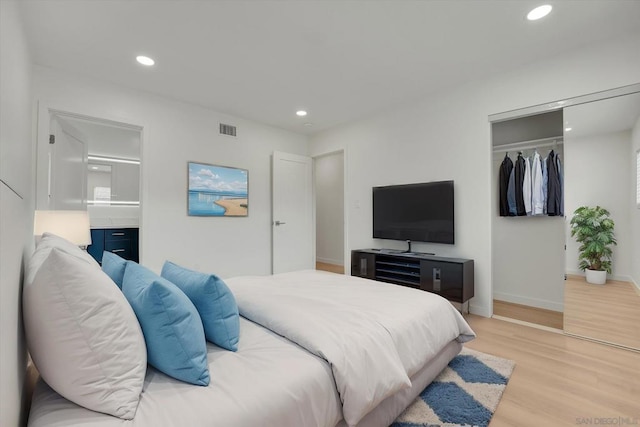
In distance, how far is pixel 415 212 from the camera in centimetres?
382

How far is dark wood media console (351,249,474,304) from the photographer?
3.15 metres

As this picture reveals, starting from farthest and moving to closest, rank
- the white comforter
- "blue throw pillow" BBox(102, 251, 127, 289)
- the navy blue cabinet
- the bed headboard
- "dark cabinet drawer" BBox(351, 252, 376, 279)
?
the navy blue cabinet
"dark cabinet drawer" BBox(351, 252, 376, 279)
"blue throw pillow" BBox(102, 251, 127, 289)
the white comforter
the bed headboard

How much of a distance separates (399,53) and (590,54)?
65.8 inches

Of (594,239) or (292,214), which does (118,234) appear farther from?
(594,239)

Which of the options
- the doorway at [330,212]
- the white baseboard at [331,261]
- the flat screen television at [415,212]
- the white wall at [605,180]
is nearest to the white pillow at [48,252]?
the flat screen television at [415,212]

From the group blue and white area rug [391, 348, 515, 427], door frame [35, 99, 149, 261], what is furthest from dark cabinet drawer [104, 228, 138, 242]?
blue and white area rug [391, 348, 515, 427]

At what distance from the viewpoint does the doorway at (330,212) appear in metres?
6.82

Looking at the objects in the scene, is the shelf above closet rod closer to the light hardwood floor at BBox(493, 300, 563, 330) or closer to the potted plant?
the potted plant

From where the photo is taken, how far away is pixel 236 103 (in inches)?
157

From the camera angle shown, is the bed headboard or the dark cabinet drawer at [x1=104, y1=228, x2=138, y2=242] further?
the dark cabinet drawer at [x1=104, y1=228, x2=138, y2=242]

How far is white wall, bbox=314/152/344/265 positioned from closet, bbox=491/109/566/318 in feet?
11.6

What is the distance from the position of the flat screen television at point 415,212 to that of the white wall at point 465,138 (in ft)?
0.41

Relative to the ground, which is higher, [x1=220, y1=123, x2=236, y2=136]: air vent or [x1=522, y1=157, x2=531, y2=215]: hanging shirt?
[x1=220, y1=123, x2=236, y2=136]: air vent

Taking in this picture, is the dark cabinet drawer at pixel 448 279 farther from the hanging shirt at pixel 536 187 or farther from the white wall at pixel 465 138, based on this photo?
the hanging shirt at pixel 536 187
